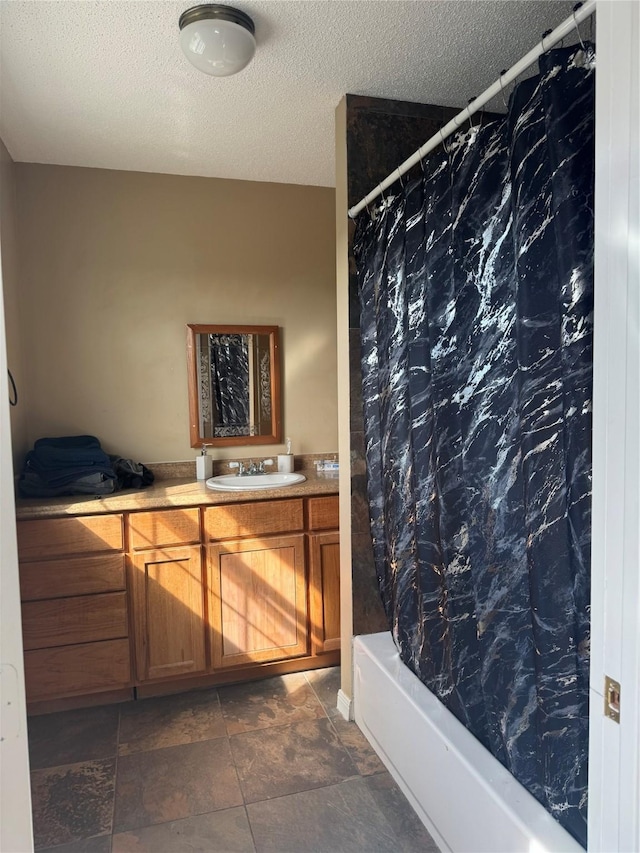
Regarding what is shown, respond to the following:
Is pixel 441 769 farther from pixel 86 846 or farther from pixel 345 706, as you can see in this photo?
pixel 86 846

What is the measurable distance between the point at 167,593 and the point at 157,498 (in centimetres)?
43

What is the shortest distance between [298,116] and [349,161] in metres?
0.32

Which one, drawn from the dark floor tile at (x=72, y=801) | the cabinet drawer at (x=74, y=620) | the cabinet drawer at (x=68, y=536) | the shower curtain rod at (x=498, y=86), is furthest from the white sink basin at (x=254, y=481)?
the shower curtain rod at (x=498, y=86)

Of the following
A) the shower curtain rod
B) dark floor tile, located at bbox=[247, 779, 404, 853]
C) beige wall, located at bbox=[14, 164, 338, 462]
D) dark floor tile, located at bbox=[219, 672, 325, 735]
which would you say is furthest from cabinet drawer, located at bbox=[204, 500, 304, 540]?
the shower curtain rod

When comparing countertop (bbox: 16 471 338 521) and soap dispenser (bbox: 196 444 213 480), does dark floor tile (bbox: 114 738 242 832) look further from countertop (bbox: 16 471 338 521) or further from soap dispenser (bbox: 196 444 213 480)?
soap dispenser (bbox: 196 444 213 480)

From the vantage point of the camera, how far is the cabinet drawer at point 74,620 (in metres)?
2.44

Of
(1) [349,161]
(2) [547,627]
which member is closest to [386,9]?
(1) [349,161]

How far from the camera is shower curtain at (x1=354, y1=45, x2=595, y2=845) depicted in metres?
1.18

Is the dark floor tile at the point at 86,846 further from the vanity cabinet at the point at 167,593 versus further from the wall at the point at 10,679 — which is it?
the wall at the point at 10,679

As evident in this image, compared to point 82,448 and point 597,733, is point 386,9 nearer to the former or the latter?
point 597,733

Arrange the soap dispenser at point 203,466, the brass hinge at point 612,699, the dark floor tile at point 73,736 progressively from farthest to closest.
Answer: the soap dispenser at point 203,466, the dark floor tile at point 73,736, the brass hinge at point 612,699

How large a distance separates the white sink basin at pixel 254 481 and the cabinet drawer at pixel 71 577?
22.9 inches

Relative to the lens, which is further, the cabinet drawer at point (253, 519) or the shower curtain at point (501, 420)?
the cabinet drawer at point (253, 519)

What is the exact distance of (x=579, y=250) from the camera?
3.76ft
